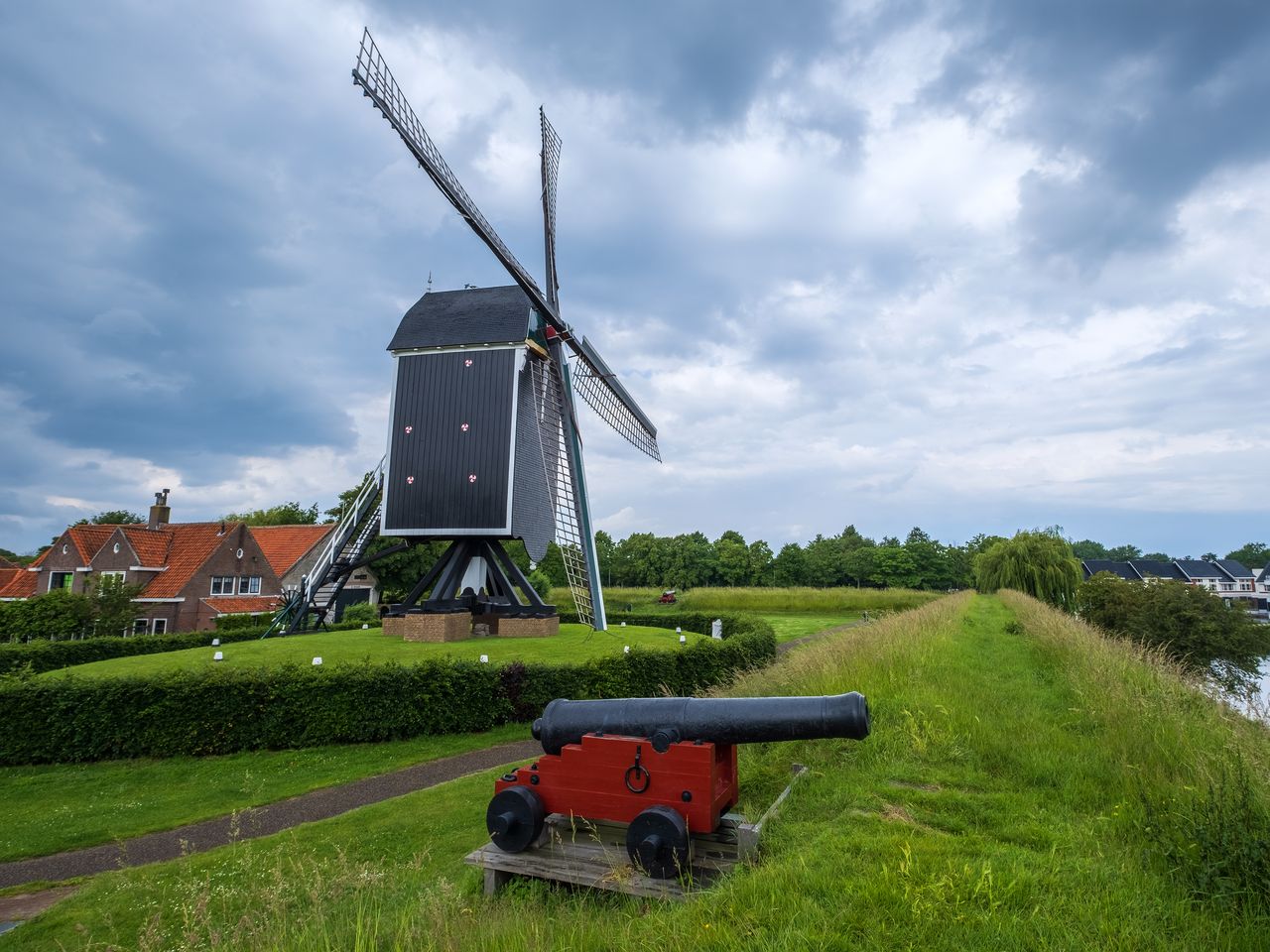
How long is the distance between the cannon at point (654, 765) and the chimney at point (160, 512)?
134ft

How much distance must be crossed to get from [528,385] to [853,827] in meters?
→ 18.1

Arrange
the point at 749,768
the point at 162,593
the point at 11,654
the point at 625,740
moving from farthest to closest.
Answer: the point at 162,593, the point at 11,654, the point at 749,768, the point at 625,740

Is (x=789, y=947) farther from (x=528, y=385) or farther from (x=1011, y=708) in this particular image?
(x=528, y=385)

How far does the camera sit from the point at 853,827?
182 inches

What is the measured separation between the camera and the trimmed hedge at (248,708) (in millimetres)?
12117

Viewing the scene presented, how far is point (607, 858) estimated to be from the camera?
4.83m

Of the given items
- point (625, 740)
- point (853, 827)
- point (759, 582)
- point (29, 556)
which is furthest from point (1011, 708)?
point (29, 556)

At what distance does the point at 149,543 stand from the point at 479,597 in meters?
24.9

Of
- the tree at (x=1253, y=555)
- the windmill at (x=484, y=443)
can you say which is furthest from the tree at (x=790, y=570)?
the tree at (x=1253, y=555)

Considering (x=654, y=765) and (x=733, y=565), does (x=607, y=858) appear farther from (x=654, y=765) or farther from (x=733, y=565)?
(x=733, y=565)

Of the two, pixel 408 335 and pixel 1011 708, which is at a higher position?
pixel 408 335

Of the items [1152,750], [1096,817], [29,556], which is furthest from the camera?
[29,556]

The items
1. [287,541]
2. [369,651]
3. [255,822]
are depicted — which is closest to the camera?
[255,822]

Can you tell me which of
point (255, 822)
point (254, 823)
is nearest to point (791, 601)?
point (254, 823)
